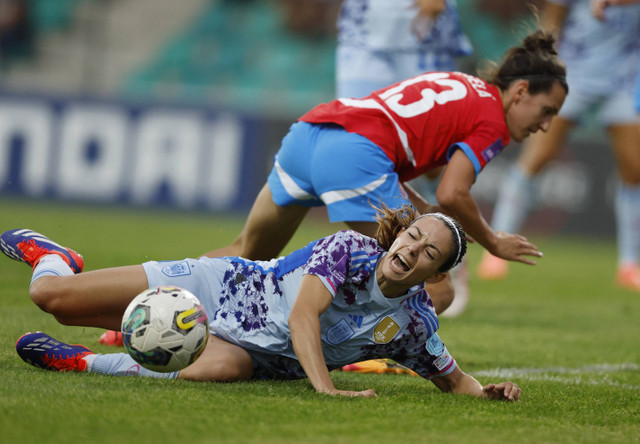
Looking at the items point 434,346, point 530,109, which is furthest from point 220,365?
point 530,109

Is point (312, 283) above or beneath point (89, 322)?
above

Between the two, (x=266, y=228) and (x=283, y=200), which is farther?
(x=266, y=228)

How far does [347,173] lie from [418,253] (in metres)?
0.96

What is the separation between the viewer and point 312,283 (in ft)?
10.9

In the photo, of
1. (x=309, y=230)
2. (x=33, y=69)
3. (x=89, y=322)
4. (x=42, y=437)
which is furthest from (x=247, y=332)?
(x=33, y=69)

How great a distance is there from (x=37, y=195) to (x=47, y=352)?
9280mm

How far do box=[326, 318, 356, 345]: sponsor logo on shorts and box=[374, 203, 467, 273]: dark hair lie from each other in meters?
0.32

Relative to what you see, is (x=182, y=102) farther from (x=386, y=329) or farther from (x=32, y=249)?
(x=386, y=329)

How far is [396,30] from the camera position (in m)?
5.90

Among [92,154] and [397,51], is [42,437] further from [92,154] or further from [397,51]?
[92,154]

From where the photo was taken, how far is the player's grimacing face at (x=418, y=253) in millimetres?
3297

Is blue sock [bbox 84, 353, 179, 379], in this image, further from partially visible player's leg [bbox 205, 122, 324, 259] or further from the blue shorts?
partially visible player's leg [bbox 205, 122, 324, 259]

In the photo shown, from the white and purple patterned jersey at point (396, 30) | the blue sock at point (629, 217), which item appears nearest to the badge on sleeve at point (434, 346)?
the white and purple patterned jersey at point (396, 30)

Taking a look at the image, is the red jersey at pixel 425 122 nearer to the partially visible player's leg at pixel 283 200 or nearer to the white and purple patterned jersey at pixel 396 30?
the partially visible player's leg at pixel 283 200
